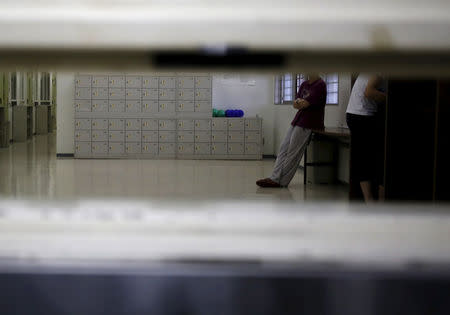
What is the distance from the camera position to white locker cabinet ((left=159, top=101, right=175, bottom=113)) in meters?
11.9

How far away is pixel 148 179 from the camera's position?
26.4 feet

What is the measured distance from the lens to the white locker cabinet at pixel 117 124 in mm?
11820

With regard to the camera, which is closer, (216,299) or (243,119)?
(216,299)

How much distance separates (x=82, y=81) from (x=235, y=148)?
9.86ft

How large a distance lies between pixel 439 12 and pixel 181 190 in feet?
21.2

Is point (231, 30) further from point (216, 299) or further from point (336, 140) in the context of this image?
point (336, 140)

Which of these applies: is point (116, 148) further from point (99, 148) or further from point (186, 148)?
point (186, 148)

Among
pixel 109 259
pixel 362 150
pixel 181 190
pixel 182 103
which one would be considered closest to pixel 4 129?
pixel 182 103

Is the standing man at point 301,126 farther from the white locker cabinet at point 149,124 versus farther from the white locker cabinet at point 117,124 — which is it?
the white locker cabinet at point 117,124

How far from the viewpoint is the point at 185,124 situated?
38.8ft

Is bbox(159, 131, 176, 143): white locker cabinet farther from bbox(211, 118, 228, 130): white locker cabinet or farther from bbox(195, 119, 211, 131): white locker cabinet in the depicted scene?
bbox(211, 118, 228, 130): white locker cabinet

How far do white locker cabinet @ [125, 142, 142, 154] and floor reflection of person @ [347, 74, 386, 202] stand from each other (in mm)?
6998

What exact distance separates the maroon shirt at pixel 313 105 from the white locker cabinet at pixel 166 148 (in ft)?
17.2

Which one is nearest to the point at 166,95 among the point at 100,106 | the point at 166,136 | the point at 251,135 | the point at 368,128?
the point at 166,136
